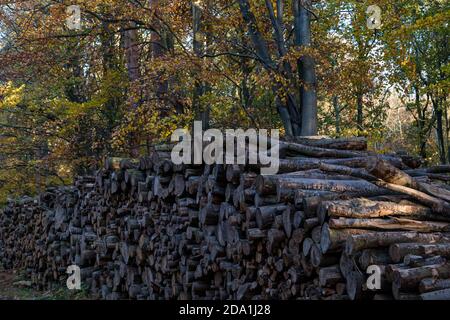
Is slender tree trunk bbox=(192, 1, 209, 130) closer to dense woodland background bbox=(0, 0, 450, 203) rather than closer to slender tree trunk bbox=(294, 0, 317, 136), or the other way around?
dense woodland background bbox=(0, 0, 450, 203)

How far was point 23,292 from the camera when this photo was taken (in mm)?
11453

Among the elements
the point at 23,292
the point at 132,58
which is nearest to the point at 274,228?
the point at 23,292

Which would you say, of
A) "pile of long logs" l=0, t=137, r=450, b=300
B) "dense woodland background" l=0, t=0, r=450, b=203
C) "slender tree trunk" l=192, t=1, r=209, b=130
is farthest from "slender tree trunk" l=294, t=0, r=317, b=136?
"pile of long logs" l=0, t=137, r=450, b=300

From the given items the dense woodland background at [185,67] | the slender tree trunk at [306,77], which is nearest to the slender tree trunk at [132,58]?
the dense woodland background at [185,67]

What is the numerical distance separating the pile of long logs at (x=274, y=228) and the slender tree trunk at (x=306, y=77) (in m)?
5.63

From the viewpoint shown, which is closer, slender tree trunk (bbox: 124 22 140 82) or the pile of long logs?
the pile of long logs

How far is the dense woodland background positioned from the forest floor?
4327 mm

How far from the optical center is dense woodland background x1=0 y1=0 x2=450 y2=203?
1372cm

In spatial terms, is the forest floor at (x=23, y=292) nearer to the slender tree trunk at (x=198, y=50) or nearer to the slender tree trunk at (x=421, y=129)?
the slender tree trunk at (x=198, y=50)

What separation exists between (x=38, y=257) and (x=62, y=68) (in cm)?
803

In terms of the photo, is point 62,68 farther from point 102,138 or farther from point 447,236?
point 447,236

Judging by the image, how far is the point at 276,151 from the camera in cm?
576

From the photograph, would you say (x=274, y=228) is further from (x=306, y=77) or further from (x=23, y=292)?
(x=306, y=77)
